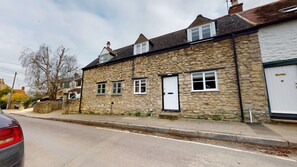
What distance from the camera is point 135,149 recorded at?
362cm

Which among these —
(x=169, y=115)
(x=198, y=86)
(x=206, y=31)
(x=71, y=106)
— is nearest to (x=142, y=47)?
(x=206, y=31)

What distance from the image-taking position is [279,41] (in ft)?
19.4

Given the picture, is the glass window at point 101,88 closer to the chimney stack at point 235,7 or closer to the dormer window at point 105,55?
the dormer window at point 105,55

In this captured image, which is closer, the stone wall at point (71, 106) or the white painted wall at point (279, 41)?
the white painted wall at point (279, 41)

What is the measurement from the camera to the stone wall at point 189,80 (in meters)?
6.14

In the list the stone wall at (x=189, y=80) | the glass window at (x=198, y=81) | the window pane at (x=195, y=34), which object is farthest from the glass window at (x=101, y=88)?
the window pane at (x=195, y=34)

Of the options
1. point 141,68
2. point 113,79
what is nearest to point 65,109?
point 113,79

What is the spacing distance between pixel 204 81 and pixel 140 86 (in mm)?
4553

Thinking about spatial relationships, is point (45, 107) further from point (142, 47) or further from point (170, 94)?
point (170, 94)

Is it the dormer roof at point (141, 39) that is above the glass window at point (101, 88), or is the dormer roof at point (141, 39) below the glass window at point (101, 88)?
above

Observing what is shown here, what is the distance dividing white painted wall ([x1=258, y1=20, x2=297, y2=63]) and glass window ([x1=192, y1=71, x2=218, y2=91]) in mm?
2435

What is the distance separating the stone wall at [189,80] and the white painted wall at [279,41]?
13.4 inches

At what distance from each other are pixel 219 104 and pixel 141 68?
5.82 meters

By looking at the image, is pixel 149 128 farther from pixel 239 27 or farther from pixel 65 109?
pixel 65 109
